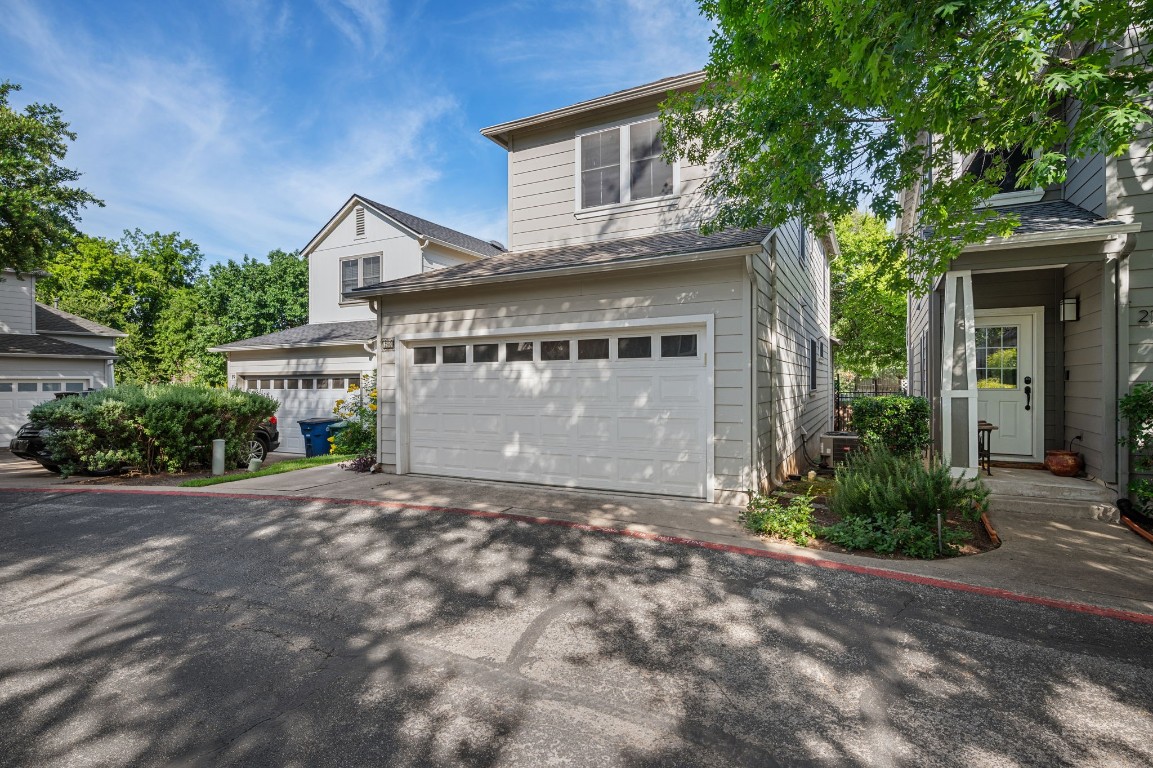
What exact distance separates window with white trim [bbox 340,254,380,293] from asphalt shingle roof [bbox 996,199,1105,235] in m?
15.6

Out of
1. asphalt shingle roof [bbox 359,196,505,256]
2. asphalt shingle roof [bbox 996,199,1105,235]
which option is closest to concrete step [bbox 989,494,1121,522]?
asphalt shingle roof [bbox 996,199,1105,235]

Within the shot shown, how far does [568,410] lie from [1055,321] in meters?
7.26

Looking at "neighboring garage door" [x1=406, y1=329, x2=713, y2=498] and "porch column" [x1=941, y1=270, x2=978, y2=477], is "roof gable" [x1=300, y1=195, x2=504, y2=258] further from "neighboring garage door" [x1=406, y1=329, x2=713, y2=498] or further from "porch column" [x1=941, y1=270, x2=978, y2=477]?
"porch column" [x1=941, y1=270, x2=978, y2=477]

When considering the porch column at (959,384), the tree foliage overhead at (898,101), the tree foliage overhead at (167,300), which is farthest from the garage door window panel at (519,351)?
the tree foliage overhead at (167,300)

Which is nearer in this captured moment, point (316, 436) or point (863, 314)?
point (316, 436)

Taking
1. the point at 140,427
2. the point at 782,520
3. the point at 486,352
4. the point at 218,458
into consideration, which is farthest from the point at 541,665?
the point at 140,427

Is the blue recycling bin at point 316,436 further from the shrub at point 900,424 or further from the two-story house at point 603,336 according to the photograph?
the shrub at point 900,424

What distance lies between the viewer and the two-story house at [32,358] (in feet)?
51.7

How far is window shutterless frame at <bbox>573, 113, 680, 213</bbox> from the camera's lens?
28.9 feet

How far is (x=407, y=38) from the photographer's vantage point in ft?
36.1

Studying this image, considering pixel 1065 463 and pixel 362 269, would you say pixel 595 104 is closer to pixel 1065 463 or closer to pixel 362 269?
pixel 1065 463

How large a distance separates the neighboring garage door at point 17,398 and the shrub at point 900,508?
21.2 metres

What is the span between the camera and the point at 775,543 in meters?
5.16

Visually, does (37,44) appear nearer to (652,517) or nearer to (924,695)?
(652,517)
